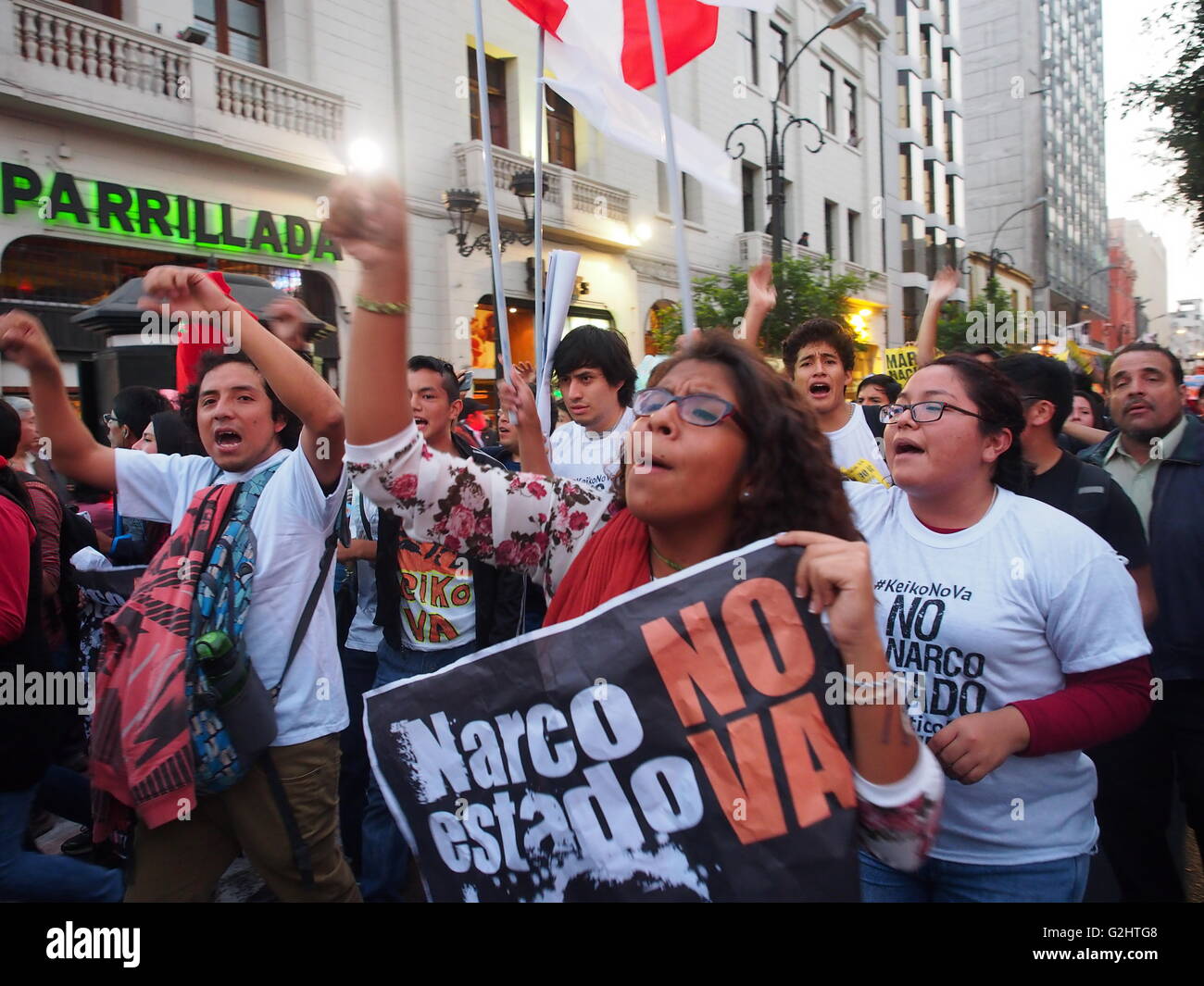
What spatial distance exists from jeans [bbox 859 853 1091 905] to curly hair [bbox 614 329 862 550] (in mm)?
883

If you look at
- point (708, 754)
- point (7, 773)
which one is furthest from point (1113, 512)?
point (7, 773)

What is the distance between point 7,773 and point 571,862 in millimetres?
2037

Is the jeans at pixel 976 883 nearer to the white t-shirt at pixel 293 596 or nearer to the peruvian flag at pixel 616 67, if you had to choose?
the white t-shirt at pixel 293 596

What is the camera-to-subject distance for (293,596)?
97.7 inches

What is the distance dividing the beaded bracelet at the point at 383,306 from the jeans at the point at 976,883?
1597 millimetres

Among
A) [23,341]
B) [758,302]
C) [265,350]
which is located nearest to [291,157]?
[758,302]

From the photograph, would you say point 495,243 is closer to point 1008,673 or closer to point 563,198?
point 1008,673

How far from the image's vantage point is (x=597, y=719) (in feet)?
4.88

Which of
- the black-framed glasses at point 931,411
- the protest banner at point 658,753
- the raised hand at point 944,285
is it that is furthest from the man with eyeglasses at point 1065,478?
the protest banner at point 658,753

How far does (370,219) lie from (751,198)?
22.0m

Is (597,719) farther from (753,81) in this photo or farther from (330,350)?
(753,81)

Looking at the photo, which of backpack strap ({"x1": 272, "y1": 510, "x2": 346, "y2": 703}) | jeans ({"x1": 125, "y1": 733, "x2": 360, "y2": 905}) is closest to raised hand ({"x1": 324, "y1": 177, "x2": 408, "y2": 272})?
backpack strap ({"x1": 272, "y1": 510, "x2": 346, "y2": 703})

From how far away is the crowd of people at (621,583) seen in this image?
1.61m

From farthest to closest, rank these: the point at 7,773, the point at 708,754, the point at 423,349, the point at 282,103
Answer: the point at 423,349, the point at 282,103, the point at 7,773, the point at 708,754
